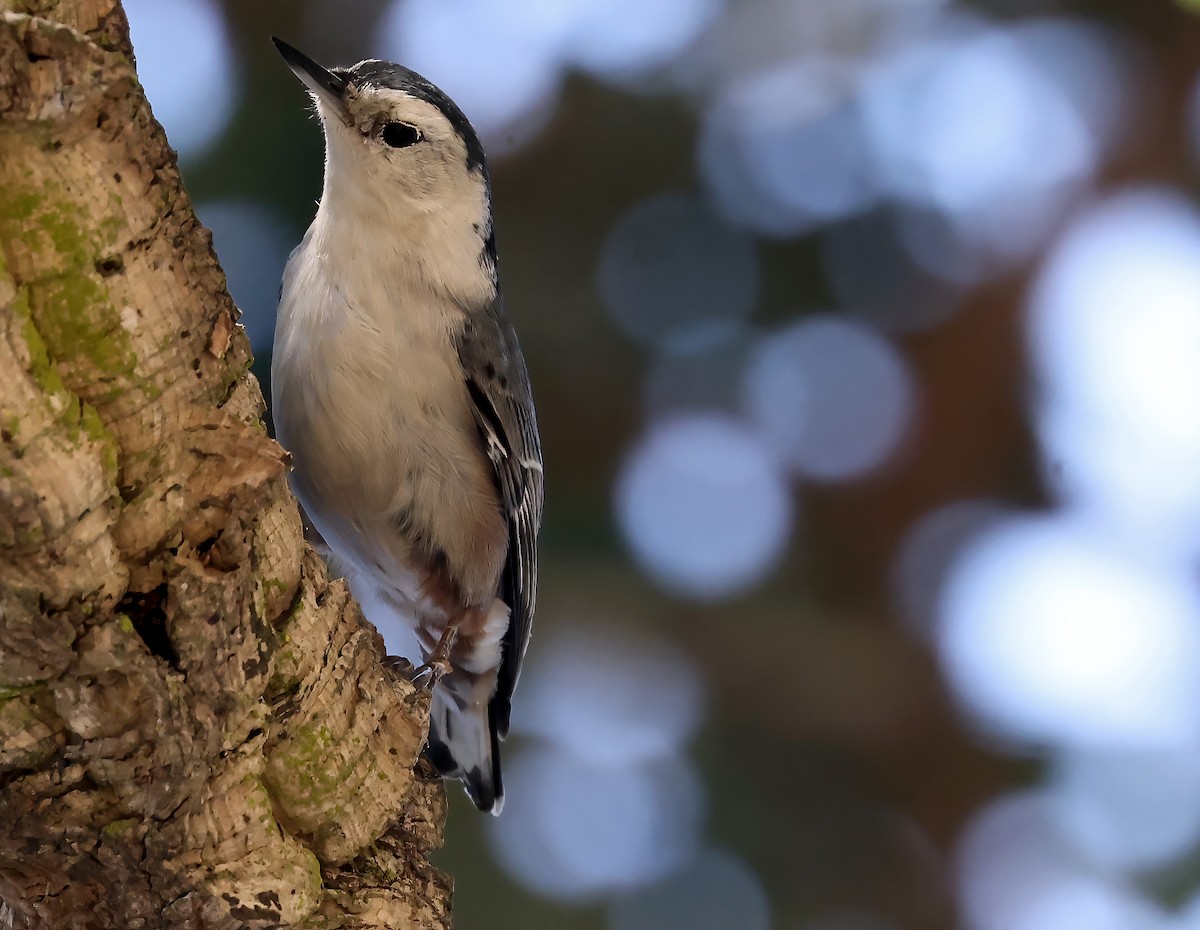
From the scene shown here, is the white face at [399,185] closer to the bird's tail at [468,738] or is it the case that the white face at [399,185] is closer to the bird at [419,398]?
the bird at [419,398]

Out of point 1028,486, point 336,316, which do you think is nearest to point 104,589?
point 336,316

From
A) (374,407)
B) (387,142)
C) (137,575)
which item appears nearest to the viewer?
(137,575)

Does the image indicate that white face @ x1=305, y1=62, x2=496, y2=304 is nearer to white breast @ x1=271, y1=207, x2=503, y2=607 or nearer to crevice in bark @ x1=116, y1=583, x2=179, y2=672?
white breast @ x1=271, y1=207, x2=503, y2=607

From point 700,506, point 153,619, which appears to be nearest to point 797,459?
point 700,506

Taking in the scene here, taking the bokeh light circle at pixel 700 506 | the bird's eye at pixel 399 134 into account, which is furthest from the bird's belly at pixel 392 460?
the bokeh light circle at pixel 700 506

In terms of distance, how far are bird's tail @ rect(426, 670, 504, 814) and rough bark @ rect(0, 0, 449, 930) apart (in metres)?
0.46

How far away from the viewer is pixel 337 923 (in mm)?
783

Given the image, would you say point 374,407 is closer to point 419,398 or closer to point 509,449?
point 419,398

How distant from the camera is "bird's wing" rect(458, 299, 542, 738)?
1149 millimetres

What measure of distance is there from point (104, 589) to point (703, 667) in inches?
41.7

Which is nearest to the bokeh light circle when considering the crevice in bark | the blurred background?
the blurred background

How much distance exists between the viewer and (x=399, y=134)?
3.87 ft

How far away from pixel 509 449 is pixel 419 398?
13 centimetres

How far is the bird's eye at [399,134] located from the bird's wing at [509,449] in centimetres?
20
